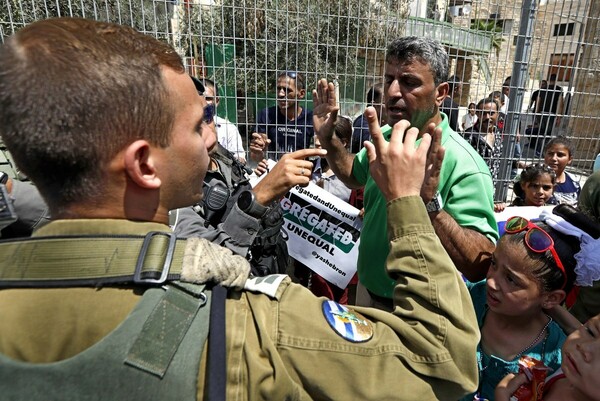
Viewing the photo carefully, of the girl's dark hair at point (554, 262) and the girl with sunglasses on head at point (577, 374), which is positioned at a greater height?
the girl's dark hair at point (554, 262)

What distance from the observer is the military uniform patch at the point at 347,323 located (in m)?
0.83

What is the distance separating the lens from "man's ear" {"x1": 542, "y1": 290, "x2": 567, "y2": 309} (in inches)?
66.5

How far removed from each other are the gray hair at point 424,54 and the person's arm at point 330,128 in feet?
1.35

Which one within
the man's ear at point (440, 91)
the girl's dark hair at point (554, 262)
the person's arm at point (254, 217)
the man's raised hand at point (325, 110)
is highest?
the man's ear at point (440, 91)

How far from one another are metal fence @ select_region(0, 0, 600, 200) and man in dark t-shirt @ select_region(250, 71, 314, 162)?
0.12 m

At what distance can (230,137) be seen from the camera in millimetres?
4043

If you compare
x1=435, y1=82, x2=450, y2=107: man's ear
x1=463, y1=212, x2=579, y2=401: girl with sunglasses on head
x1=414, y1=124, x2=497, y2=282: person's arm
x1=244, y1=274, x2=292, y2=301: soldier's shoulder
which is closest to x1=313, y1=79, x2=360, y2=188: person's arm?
x1=435, y1=82, x2=450, y2=107: man's ear

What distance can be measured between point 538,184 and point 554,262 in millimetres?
2195

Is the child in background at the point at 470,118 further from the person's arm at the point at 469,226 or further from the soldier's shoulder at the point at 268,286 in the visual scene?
the soldier's shoulder at the point at 268,286

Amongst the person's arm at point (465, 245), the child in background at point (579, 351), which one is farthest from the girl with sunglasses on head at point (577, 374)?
the person's arm at point (465, 245)

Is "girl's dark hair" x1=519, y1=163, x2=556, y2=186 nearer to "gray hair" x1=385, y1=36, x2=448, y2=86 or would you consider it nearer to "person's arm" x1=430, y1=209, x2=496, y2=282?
"gray hair" x1=385, y1=36, x2=448, y2=86

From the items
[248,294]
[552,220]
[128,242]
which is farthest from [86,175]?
[552,220]

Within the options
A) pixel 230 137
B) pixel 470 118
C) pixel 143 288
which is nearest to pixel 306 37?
pixel 230 137

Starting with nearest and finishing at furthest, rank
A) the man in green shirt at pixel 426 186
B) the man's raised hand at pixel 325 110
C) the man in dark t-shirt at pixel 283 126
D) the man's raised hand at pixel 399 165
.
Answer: the man's raised hand at pixel 399 165 → the man in green shirt at pixel 426 186 → the man's raised hand at pixel 325 110 → the man in dark t-shirt at pixel 283 126
